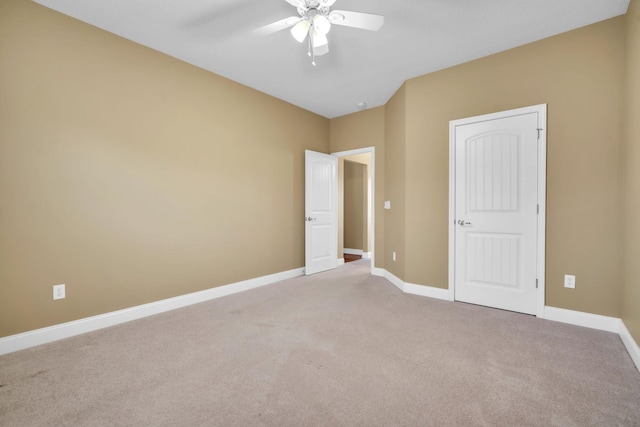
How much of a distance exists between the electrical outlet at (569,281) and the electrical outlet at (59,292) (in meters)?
4.65

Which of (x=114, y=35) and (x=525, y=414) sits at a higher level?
(x=114, y=35)

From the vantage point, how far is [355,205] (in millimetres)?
7195

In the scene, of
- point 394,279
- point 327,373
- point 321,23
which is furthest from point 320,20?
point 394,279

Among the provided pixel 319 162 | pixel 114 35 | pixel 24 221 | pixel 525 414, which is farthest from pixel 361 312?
pixel 114 35

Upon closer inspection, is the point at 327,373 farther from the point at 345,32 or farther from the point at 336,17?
the point at 345,32

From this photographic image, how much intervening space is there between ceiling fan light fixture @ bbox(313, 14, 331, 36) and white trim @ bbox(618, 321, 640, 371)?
10.7 feet

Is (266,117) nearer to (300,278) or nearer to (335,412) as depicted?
(300,278)

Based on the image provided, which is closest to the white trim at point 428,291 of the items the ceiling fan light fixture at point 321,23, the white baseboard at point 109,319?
the white baseboard at point 109,319

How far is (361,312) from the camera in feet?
9.95

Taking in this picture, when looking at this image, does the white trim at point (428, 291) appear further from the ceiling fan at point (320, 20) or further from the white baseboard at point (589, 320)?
the ceiling fan at point (320, 20)

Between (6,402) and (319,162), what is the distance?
4.28 metres

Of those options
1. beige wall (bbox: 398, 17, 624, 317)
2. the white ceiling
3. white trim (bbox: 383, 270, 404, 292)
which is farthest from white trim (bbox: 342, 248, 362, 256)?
beige wall (bbox: 398, 17, 624, 317)

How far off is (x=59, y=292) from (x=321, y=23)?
3159 millimetres

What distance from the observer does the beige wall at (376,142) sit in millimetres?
4660
